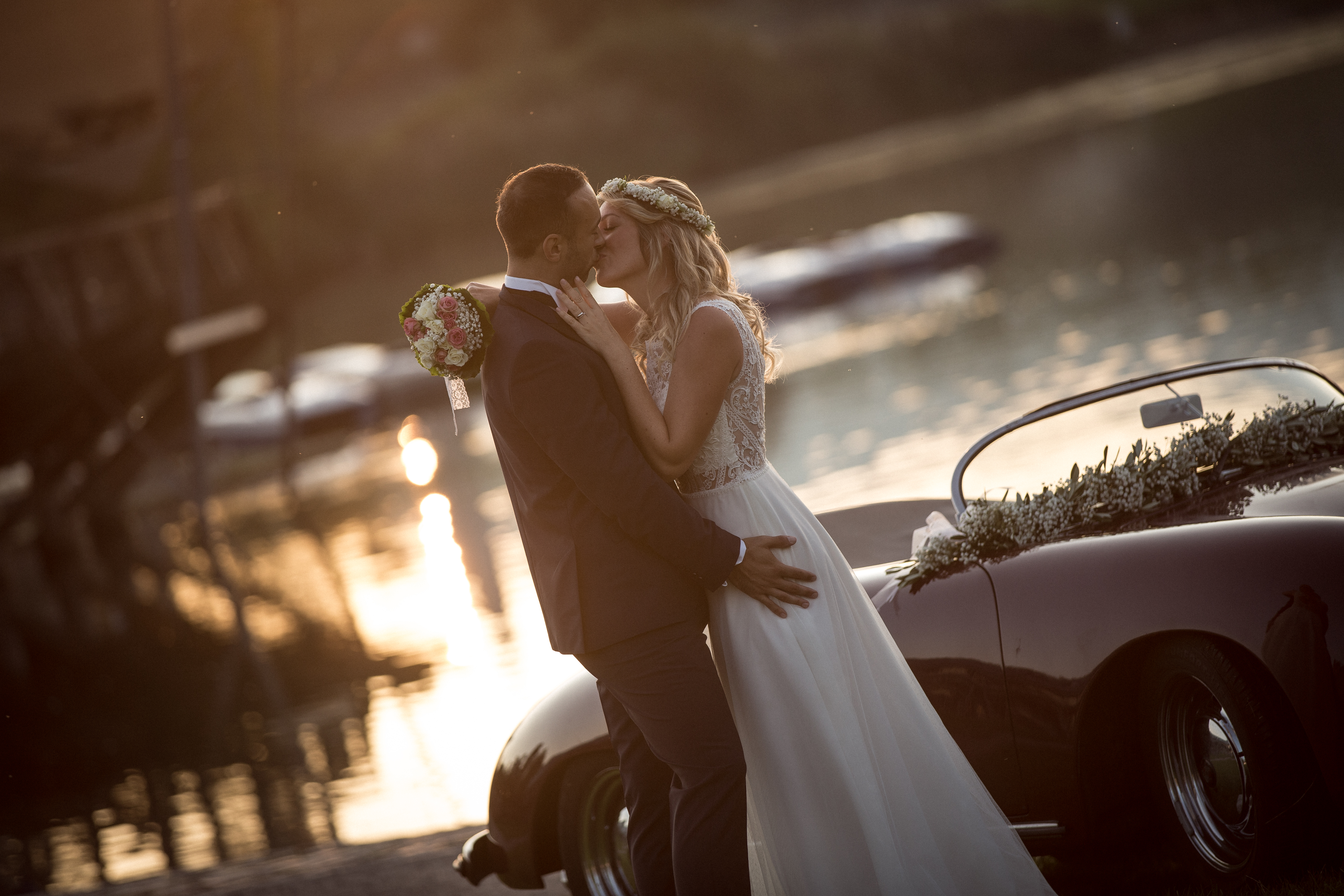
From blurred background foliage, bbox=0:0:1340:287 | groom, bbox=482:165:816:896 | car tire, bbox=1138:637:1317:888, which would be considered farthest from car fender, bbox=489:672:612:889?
blurred background foliage, bbox=0:0:1340:287

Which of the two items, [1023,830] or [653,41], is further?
[653,41]

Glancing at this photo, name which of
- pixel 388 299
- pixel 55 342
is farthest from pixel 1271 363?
pixel 388 299

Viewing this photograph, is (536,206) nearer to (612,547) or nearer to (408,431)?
(612,547)

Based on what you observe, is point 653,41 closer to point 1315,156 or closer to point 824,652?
point 1315,156

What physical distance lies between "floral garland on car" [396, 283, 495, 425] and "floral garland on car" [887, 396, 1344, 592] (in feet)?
4.62

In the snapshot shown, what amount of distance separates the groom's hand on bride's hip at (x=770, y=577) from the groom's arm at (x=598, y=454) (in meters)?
0.16

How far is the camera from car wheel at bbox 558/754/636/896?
4.18m

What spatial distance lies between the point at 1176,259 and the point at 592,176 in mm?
62299

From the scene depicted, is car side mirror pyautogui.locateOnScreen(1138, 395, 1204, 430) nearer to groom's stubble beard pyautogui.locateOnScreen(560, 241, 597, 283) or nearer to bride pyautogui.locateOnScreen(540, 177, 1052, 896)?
bride pyautogui.locateOnScreen(540, 177, 1052, 896)

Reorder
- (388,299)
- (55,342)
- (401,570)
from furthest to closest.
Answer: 1. (388,299)
2. (55,342)
3. (401,570)

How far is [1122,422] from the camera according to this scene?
4.00 metres

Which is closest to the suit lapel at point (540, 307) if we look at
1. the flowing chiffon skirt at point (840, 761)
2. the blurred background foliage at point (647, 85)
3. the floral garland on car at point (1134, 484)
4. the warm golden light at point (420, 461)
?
the flowing chiffon skirt at point (840, 761)

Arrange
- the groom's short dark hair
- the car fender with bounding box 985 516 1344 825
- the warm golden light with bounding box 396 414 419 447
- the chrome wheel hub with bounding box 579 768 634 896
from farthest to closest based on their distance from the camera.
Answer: the warm golden light with bounding box 396 414 419 447 < the chrome wheel hub with bounding box 579 768 634 896 < the groom's short dark hair < the car fender with bounding box 985 516 1344 825

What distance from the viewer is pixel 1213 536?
3.18m
